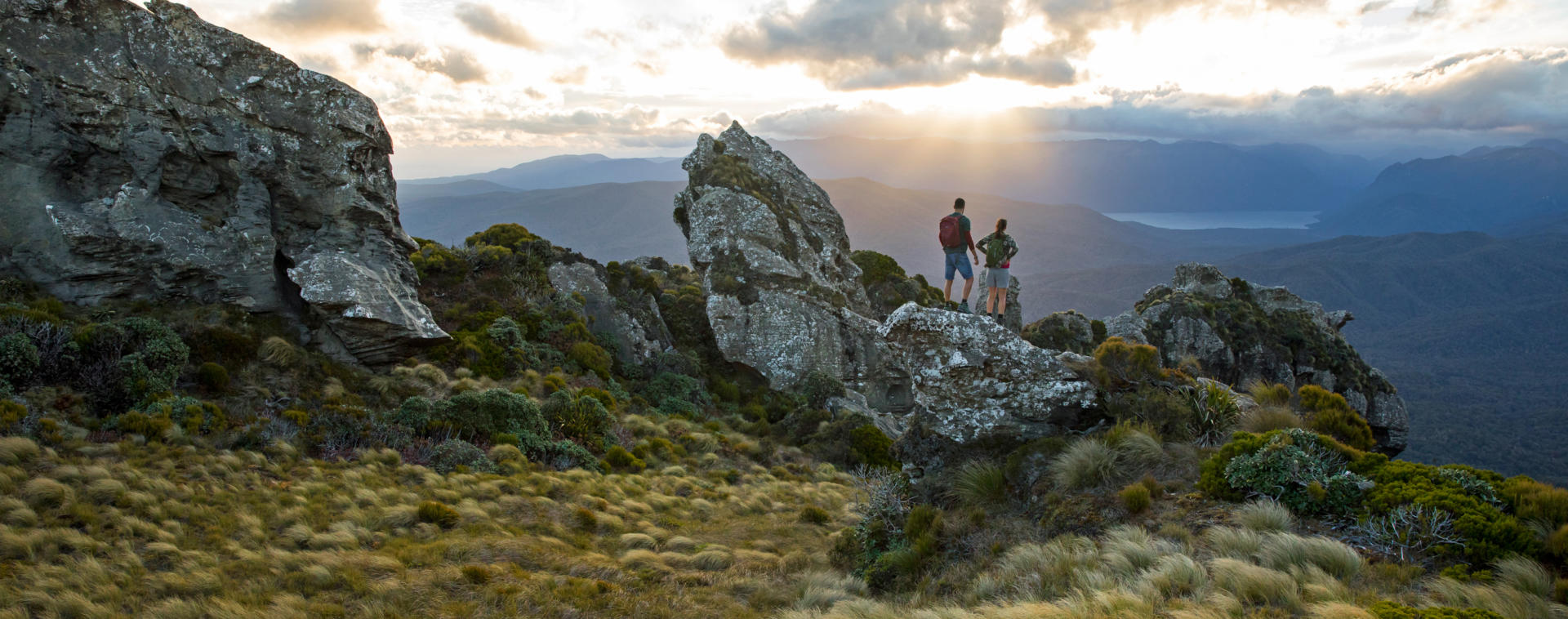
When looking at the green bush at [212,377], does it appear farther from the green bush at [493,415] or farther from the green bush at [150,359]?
the green bush at [493,415]

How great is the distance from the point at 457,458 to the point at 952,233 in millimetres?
11517

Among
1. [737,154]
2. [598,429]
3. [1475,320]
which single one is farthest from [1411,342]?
[598,429]

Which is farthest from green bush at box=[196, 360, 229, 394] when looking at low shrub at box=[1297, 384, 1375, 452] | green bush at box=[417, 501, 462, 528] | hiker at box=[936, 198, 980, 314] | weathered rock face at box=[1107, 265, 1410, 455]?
weathered rock face at box=[1107, 265, 1410, 455]

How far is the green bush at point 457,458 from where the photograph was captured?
44.4 ft

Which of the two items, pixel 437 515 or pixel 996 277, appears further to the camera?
pixel 996 277

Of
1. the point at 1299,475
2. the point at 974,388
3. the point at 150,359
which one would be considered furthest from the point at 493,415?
the point at 1299,475

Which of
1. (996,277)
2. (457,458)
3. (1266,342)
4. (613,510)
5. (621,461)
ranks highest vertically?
(996,277)

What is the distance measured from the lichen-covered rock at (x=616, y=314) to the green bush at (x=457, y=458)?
37.2 feet

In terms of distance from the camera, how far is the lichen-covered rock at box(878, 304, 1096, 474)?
1087cm

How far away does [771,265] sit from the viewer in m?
28.5

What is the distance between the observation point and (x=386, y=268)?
60.3 feet

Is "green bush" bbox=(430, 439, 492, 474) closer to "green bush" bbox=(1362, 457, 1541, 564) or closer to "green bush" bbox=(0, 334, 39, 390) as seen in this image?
"green bush" bbox=(0, 334, 39, 390)

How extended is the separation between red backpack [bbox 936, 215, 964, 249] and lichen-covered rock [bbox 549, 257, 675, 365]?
14761 millimetres

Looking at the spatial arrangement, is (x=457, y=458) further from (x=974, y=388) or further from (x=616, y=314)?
(x=616, y=314)
